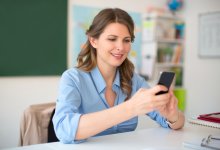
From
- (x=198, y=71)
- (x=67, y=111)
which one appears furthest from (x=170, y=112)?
(x=198, y=71)

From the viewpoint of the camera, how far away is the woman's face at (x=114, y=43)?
1.45 metres

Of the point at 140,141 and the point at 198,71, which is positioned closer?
the point at 140,141

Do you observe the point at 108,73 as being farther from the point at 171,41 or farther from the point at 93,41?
the point at 171,41

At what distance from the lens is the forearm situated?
3.72ft

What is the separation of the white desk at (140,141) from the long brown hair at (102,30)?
0.32 meters

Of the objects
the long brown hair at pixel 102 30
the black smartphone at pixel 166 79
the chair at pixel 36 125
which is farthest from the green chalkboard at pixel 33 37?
the black smartphone at pixel 166 79

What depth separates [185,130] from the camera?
1.52m

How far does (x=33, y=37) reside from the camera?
10.3ft

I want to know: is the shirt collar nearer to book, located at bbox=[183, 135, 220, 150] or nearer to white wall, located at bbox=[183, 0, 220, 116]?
book, located at bbox=[183, 135, 220, 150]

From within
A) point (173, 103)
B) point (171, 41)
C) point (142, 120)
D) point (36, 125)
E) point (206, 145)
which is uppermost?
point (171, 41)

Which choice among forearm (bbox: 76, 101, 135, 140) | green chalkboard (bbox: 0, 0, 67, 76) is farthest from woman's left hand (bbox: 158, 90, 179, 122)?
green chalkboard (bbox: 0, 0, 67, 76)

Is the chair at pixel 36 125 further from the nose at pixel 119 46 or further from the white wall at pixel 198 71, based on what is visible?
the white wall at pixel 198 71

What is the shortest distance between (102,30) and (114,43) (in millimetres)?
97

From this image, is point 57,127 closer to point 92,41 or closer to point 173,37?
point 92,41
